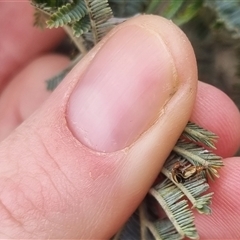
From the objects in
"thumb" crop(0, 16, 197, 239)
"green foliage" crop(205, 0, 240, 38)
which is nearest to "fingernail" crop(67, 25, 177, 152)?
"thumb" crop(0, 16, 197, 239)

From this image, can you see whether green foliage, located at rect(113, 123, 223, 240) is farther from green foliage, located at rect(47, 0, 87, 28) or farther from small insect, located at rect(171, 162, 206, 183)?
green foliage, located at rect(47, 0, 87, 28)

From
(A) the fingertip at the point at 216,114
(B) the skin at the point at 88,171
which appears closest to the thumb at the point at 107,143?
(B) the skin at the point at 88,171

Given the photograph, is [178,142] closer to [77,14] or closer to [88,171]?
[88,171]

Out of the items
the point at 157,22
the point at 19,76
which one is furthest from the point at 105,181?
the point at 19,76

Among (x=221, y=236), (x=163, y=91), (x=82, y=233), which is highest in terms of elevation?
(x=163, y=91)

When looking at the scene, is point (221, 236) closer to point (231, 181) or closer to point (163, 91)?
point (231, 181)

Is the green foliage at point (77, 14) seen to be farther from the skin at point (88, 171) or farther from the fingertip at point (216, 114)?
the fingertip at point (216, 114)
